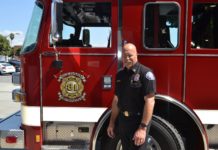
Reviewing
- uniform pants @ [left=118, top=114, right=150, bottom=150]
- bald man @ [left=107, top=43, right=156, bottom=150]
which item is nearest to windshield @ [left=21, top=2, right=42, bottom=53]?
bald man @ [left=107, top=43, right=156, bottom=150]

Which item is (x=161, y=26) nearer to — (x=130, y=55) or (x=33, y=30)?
(x=130, y=55)

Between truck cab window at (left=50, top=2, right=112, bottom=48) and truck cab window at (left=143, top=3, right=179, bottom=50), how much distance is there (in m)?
0.47

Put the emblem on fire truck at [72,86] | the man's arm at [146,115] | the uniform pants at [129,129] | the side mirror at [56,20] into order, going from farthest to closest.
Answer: the emblem on fire truck at [72,86] < the side mirror at [56,20] < the uniform pants at [129,129] < the man's arm at [146,115]

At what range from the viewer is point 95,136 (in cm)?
460

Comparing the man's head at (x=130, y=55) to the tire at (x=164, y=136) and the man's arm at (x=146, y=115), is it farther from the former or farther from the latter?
the tire at (x=164, y=136)

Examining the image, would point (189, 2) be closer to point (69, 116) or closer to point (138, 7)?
point (138, 7)

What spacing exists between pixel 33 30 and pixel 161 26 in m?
1.62

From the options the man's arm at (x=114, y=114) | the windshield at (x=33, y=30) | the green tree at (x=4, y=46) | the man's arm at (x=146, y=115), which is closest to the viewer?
the man's arm at (x=146, y=115)

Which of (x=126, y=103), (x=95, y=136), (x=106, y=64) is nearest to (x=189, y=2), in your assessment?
(x=106, y=64)

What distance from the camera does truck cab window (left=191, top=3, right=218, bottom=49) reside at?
181 inches

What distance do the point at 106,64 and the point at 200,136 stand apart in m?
1.41

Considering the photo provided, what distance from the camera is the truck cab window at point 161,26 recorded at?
4617 mm

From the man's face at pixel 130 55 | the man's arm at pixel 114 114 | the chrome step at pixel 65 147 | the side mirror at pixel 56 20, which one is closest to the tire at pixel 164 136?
the man's arm at pixel 114 114

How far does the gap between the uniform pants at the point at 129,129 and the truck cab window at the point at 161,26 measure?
1139 millimetres
